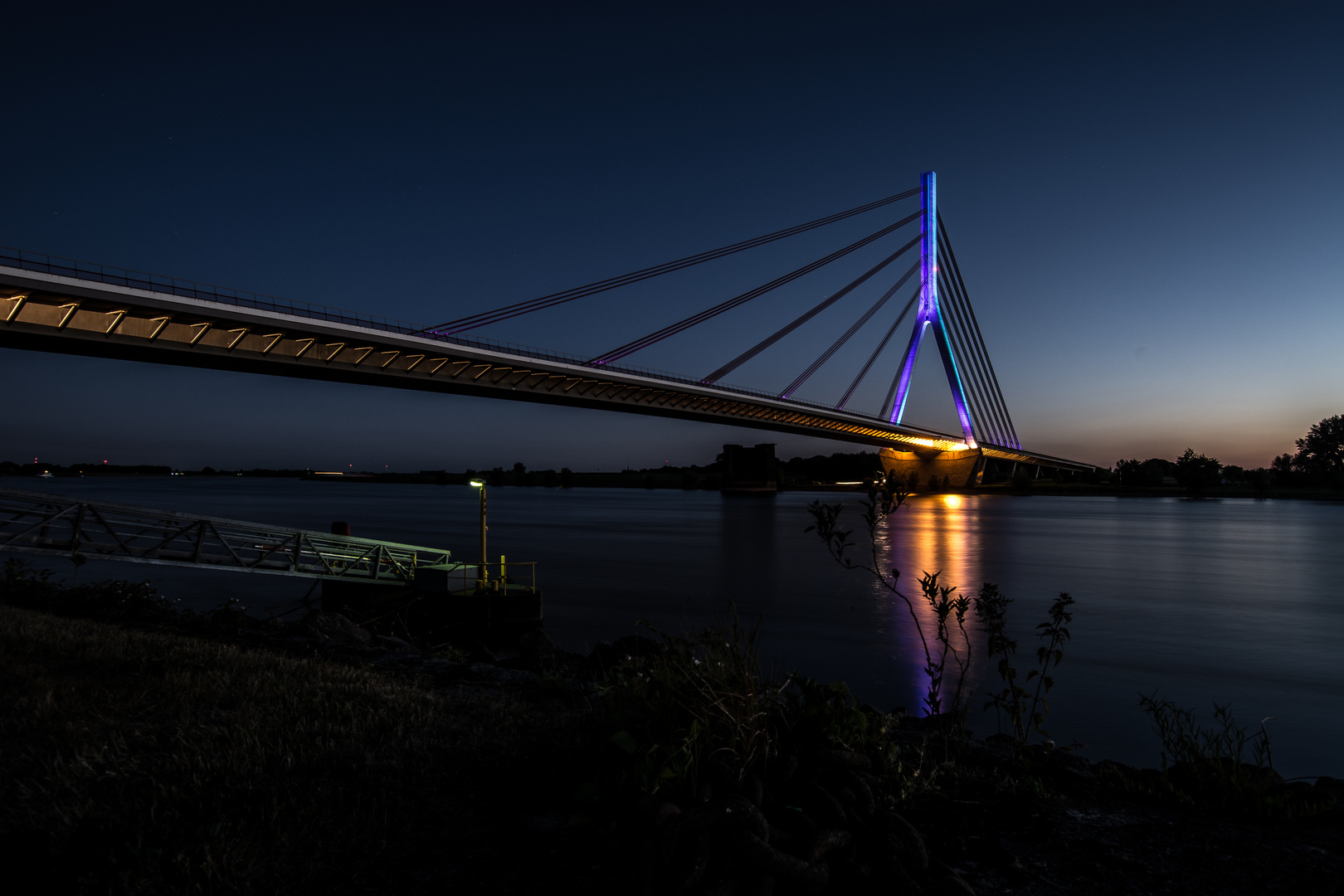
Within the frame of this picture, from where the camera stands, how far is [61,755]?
3.64 m

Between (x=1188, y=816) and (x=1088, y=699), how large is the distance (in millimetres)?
8883

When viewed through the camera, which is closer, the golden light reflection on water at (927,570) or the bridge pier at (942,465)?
the golden light reflection on water at (927,570)

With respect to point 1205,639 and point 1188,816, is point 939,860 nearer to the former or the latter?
point 1188,816

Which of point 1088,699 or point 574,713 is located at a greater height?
point 574,713

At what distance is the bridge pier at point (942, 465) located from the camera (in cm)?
6725

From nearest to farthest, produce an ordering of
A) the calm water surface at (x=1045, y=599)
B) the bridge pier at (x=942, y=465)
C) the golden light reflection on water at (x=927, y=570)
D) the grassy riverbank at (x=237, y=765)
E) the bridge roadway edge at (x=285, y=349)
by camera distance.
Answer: the grassy riverbank at (x=237, y=765) → the calm water surface at (x=1045, y=599) → the golden light reflection on water at (x=927, y=570) → the bridge roadway edge at (x=285, y=349) → the bridge pier at (x=942, y=465)

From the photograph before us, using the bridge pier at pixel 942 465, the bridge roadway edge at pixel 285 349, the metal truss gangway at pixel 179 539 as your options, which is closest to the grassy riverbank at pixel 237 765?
the metal truss gangway at pixel 179 539

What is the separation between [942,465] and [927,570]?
46107mm

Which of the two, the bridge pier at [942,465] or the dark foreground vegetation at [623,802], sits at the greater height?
the bridge pier at [942,465]

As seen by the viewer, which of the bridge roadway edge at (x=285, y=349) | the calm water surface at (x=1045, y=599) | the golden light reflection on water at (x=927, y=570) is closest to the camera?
the calm water surface at (x=1045, y=599)

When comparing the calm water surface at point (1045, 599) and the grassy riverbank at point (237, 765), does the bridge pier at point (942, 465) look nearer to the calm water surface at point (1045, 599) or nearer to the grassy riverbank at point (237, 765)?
the calm water surface at point (1045, 599)

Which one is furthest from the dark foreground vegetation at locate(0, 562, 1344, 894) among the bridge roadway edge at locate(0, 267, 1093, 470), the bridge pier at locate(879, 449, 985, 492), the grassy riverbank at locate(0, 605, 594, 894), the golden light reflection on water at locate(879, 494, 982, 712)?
the bridge pier at locate(879, 449, 985, 492)

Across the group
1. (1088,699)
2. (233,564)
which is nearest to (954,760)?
(1088,699)

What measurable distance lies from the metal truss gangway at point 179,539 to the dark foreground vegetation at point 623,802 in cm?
906
